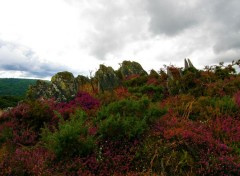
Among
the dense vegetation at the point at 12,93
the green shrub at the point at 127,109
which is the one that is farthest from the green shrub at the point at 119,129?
the dense vegetation at the point at 12,93

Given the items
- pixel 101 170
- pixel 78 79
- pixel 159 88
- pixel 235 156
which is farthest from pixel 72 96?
pixel 235 156

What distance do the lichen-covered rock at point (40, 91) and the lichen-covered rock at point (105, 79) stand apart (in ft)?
10.5

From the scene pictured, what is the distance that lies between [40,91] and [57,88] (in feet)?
4.35

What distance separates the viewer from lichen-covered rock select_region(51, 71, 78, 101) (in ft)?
36.7

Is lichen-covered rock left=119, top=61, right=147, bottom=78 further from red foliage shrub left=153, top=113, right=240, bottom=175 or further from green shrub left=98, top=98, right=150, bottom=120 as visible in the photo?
red foliage shrub left=153, top=113, right=240, bottom=175

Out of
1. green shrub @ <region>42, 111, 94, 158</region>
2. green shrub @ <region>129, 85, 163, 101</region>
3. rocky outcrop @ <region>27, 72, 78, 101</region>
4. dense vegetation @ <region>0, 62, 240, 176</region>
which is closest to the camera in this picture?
dense vegetation @ <region>0, 62, 240, 176</region>

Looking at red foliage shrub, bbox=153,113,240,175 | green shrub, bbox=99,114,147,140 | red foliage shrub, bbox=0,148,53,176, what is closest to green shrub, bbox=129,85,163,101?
red foliage shrub, bbox=153,113,240,175

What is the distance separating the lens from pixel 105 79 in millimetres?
15219

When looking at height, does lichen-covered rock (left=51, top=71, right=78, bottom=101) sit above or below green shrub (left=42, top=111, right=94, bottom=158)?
above

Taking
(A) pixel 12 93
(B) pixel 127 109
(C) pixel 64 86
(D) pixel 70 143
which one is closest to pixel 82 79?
(C) pixel 64 86

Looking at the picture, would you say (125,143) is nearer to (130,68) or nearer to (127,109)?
(127,109)

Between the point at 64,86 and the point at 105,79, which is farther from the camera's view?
the point at 105,79

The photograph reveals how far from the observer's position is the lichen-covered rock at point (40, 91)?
1193 cm

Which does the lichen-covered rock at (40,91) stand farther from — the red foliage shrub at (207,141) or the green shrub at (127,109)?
the red foliage shrub at (207,141)
